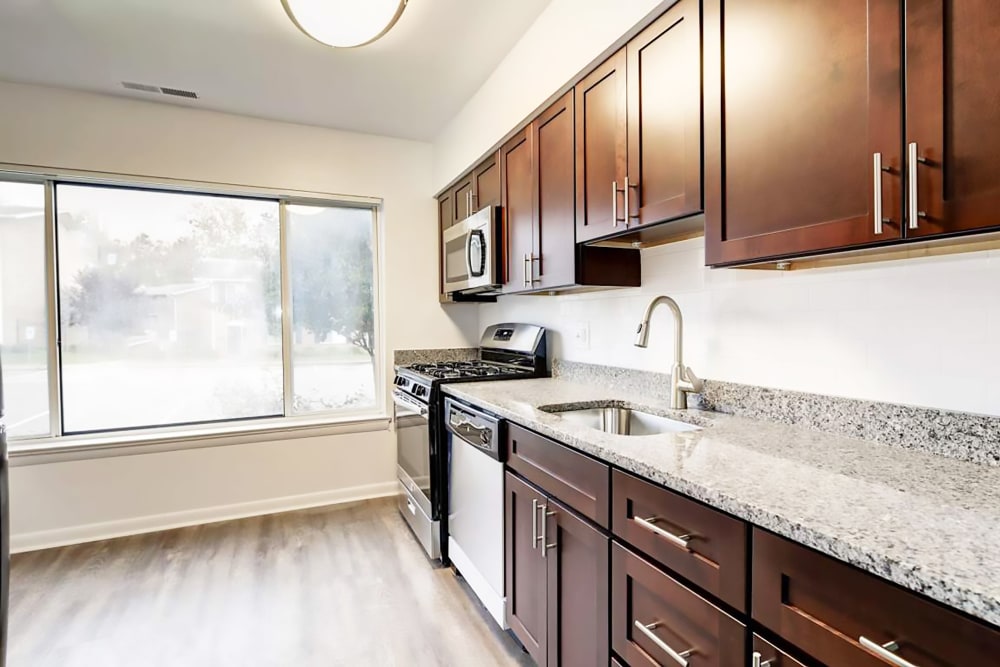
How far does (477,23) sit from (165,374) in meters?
2.75

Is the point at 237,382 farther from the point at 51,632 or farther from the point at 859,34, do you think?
the point at 859,34

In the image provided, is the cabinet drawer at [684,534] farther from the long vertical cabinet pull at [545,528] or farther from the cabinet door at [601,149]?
the cabinet door at [601,149]

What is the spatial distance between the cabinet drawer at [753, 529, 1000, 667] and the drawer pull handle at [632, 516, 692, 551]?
155mm

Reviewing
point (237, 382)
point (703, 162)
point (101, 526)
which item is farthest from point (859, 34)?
point (101, 526)

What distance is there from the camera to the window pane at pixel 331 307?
11.0 feet

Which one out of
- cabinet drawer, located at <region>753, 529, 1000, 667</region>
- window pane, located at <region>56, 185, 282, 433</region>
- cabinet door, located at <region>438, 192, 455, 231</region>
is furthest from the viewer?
cabinet door, located at <region>438, 192, 455, 231</region>

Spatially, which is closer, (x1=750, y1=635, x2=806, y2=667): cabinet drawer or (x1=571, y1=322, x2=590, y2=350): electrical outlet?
(x1=750, y1=635, x2=806, y2=667): cabinet drawer

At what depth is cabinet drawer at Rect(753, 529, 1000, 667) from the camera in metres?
0.59

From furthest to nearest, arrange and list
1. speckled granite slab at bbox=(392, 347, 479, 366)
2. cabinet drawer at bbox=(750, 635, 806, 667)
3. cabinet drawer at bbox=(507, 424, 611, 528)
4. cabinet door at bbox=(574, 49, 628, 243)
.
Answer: speckled granite slab at bbox=(392, 347, 479, 366) < cabinet door at bbox=(574, 49, 628, 243) < cabinet drawer at bbox=(507, 424, 611, 528) < cabinet drawer at bbox=(750, 635, 806, 667)

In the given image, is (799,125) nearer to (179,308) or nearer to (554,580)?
(554,580)

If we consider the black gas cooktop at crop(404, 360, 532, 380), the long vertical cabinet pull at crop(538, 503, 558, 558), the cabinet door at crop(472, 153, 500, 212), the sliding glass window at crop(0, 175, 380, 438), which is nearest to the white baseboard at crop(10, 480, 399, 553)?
the sliding glass window at crop(0, 175, 380, 438)

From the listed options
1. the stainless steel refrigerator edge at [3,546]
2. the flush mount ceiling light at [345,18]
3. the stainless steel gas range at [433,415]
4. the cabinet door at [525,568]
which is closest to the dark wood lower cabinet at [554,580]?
the cabinet door at [525,568]

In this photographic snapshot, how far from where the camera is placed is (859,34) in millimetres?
961

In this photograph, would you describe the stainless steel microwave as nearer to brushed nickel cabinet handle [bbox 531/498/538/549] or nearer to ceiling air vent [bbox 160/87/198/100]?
brushed nickel cabinet handle [bbox 531/498/538/549]
